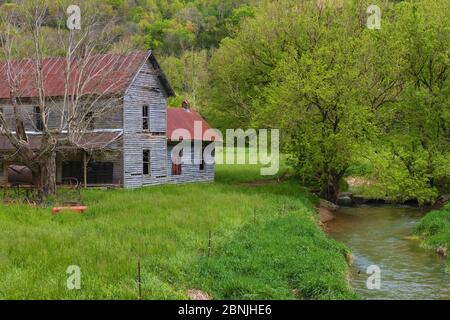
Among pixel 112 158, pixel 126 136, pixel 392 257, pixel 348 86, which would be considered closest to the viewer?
pixel 392 257

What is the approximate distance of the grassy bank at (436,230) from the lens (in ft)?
75.0

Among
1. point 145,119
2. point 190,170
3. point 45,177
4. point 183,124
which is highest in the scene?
point 145,119

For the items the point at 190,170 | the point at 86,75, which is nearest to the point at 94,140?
the point at 86,75

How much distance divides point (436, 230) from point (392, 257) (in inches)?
192

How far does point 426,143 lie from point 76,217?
26419 mm

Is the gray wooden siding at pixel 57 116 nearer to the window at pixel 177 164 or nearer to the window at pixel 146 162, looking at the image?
the window at pixel 146 162

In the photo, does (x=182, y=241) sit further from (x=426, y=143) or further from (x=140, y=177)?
(x=426, y=143)

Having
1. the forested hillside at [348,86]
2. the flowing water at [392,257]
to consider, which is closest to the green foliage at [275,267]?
the flowing water at [392,257]

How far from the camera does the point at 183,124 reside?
42.5m

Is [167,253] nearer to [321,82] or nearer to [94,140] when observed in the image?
[94,140]

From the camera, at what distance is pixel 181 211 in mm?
23562

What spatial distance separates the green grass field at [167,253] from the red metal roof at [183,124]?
47.9 ft
